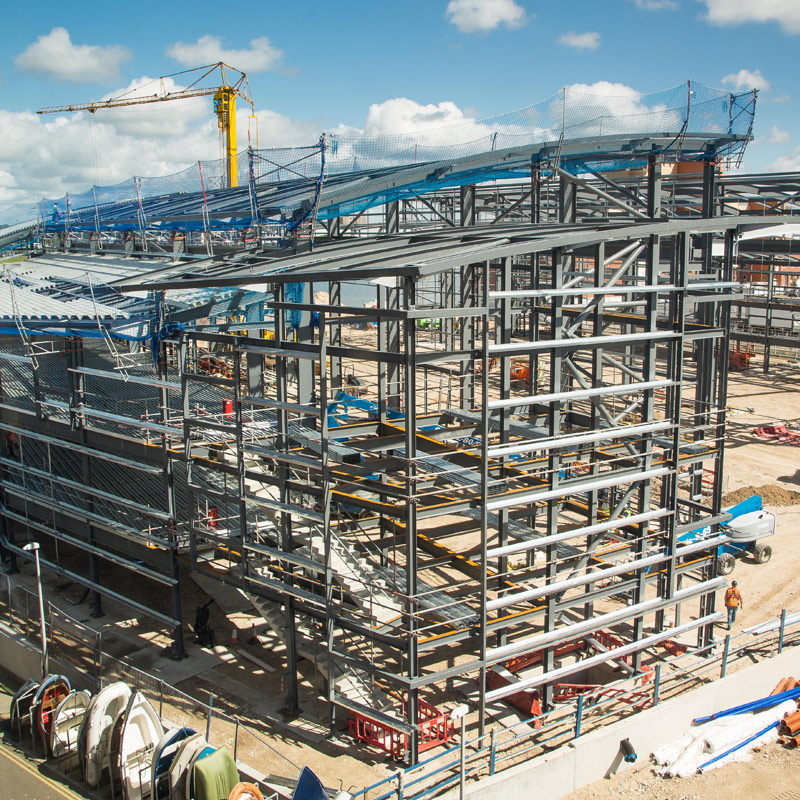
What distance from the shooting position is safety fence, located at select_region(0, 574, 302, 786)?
1203 cm

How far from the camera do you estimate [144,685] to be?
1333 centimetres

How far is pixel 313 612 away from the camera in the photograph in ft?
41.0

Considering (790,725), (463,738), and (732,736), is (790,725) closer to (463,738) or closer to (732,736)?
(732,736)

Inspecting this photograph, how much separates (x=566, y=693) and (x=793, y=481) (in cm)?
1505

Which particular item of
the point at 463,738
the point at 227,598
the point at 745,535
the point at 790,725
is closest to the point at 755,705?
the point at 790,725

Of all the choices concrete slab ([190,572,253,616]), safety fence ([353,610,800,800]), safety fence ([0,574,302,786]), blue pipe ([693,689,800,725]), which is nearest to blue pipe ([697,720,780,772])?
blue pipe ([693,689,800,725])

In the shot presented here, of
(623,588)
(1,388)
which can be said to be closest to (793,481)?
(623,588)

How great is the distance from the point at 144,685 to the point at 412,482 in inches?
248

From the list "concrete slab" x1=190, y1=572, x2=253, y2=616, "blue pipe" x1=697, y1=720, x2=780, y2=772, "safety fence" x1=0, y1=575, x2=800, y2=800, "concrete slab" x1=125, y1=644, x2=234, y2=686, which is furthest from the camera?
"concrete slab" x1=190, y1=572, x2=253, y2=616

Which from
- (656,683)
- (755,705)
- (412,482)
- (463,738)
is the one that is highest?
(412,482)

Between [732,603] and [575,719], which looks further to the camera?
[732,603]

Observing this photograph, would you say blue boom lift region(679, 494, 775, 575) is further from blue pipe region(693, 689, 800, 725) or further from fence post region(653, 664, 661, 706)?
fence post region(653, 664, 661, 706)

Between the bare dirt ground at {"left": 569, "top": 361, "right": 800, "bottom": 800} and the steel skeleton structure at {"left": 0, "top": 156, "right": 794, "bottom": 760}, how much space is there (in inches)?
70.8

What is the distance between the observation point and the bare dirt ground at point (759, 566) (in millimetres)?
12016
